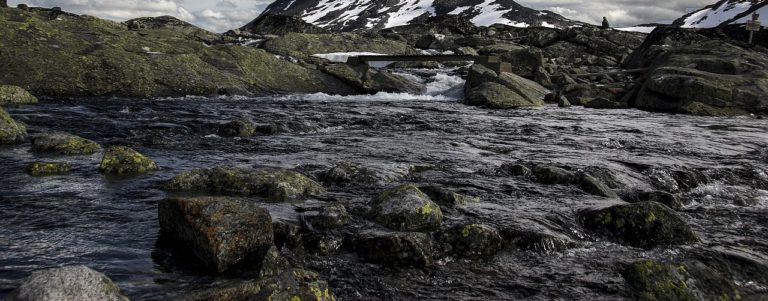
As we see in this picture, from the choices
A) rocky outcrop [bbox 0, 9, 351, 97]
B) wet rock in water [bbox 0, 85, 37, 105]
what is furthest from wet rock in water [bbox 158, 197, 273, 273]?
rocky outcrop [bbox 0, 9, 351, 97]

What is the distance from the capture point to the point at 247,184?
8.56 metres

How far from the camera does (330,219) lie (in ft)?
23.4

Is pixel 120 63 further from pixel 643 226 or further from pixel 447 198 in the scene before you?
pixel 643 226

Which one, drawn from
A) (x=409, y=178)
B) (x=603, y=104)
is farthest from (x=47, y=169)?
(x=603, y=104)

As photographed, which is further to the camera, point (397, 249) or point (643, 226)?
point (643, 226)

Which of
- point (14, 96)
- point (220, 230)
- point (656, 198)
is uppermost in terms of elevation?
point (14, 96)

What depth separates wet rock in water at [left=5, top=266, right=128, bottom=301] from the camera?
13.3ft

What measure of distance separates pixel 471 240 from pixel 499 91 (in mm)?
20202

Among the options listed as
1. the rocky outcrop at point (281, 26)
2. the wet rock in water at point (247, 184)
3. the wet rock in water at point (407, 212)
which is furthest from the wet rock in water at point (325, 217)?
the rocky outcrop at point (281, 26)

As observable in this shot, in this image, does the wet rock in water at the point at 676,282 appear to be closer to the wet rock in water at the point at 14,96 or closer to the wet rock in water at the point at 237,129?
the wet rock in water at the point at 237,129

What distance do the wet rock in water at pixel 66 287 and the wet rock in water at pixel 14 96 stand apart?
53.8 feet

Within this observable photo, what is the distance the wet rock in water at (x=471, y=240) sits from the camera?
21.5 ft

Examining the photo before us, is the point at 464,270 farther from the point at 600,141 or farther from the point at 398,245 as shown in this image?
the point at 600,141

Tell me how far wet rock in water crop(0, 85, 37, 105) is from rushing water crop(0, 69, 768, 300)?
57 cm
